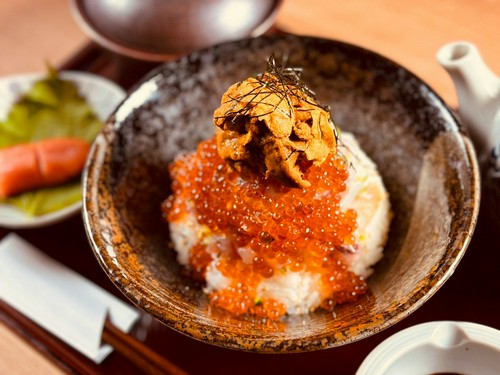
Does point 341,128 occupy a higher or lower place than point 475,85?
lower

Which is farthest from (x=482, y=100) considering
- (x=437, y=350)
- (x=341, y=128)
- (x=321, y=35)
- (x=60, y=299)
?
(x=60, y=299)

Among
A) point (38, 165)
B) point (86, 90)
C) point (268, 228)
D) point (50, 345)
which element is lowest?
point (50, 345)

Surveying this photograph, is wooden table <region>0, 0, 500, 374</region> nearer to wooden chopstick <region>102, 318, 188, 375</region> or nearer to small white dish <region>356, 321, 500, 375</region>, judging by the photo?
wooden chopstick <region>102, 318, 188, 375</region>

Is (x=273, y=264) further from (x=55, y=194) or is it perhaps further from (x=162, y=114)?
(x=55, y=194)

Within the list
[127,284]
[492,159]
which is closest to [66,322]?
[127,284]

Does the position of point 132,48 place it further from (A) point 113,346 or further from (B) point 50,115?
(A) point 113,346
